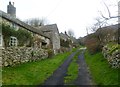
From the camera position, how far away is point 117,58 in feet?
63.9

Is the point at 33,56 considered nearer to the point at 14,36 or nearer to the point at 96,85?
the point at 14,36

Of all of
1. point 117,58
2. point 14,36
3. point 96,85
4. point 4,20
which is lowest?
point 96,85

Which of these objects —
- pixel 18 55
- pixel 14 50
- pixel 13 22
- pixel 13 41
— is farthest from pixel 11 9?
pixel 14 50

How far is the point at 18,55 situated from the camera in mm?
25438

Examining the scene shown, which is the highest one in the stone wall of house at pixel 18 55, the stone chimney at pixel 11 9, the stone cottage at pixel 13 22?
the stone chimney at pixel 11 9

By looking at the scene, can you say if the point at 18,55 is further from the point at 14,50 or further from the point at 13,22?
the point at 13,22

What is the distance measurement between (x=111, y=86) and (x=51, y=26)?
46.6m

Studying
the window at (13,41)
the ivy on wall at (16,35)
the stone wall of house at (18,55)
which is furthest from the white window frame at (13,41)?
the stone wall of house at (18,55)

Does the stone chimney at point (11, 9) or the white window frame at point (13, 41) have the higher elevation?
the stone chimney at point (11, 9)

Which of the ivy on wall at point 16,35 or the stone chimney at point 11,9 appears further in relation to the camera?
the stone chimney at point 11,9

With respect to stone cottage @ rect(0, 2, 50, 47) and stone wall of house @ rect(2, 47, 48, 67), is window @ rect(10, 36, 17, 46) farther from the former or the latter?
stone wall of house @ rect(2, 47, 48, 67)

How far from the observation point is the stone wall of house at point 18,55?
74.5ft

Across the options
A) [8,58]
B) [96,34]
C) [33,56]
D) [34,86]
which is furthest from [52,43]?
[34,86]

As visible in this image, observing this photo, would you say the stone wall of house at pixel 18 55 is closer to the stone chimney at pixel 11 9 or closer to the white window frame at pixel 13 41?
the white window frame at pixel 13 41
